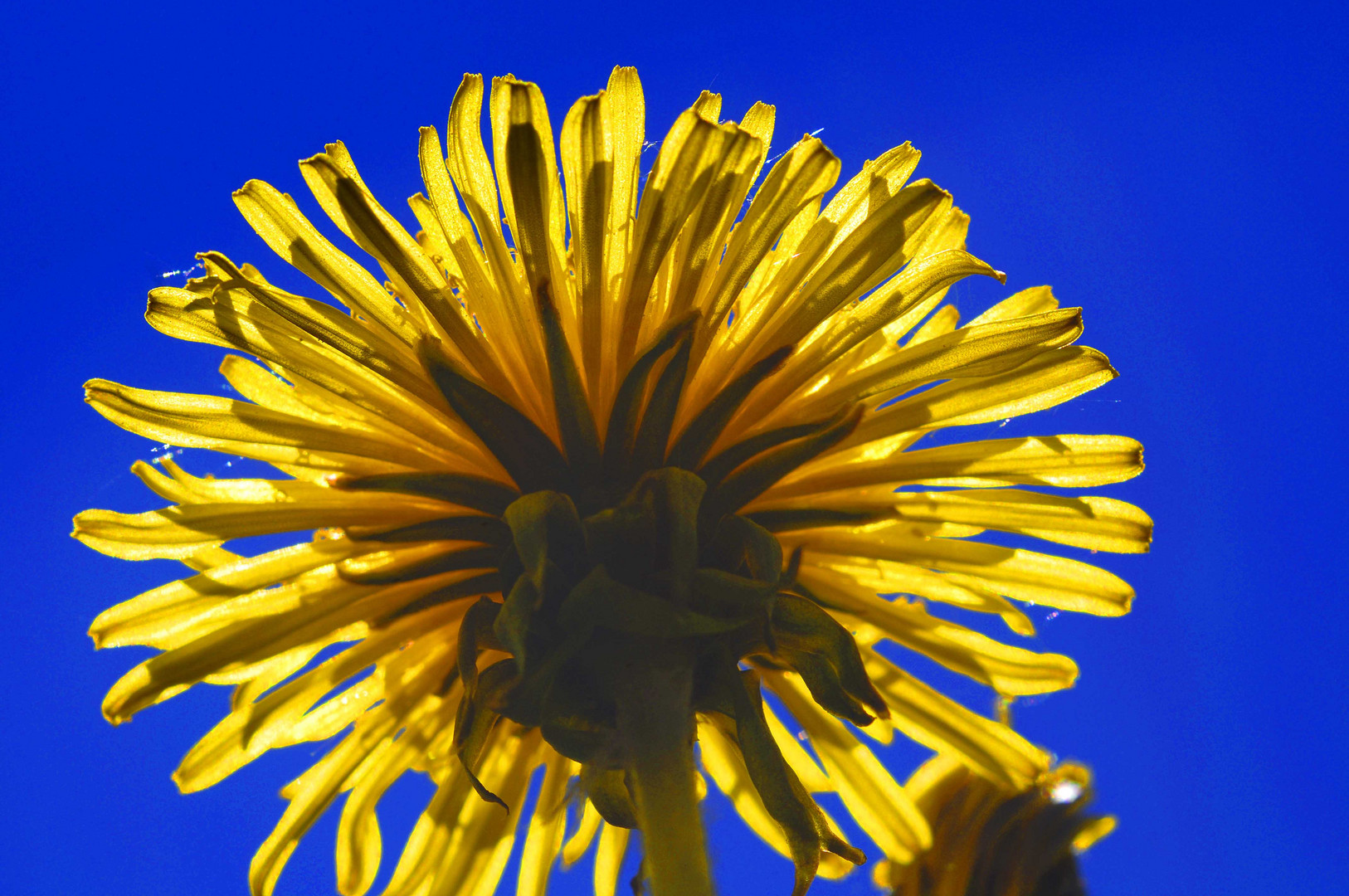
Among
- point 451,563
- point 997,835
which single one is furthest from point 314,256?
point 997,835

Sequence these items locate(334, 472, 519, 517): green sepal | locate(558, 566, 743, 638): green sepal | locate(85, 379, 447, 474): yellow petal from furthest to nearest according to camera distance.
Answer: locate(85, 379, 447, 474): yellow petal < locate(334, 472, 519, 517): green sepal < locate(558, 566, 743, 638): green sepal

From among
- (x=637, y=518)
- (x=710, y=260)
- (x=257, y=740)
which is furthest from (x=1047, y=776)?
(x=257, y=740)

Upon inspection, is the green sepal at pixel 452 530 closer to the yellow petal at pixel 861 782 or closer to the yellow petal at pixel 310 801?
the yellow petal at pixel 310 801

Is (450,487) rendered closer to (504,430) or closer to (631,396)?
(504,430)

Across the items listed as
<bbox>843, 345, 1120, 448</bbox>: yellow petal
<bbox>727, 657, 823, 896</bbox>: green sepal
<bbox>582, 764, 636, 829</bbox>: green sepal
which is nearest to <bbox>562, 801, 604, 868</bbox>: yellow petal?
<bbox>582, 764, 636, 829</bbox>: green sepal

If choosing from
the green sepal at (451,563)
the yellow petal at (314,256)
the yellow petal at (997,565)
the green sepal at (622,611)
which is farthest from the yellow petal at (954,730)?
the yellow petal at (314,256)

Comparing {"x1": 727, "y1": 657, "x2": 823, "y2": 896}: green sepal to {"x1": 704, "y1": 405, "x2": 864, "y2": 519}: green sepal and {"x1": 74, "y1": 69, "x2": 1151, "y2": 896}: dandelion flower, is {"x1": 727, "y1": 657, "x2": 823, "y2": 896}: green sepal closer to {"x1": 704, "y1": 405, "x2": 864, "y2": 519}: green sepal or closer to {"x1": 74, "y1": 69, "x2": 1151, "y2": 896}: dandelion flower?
Result: {"x1": 74, "y1": 69, "x2": 1151, "y2": 896}: dandelion flower

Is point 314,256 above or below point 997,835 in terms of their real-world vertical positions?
above
